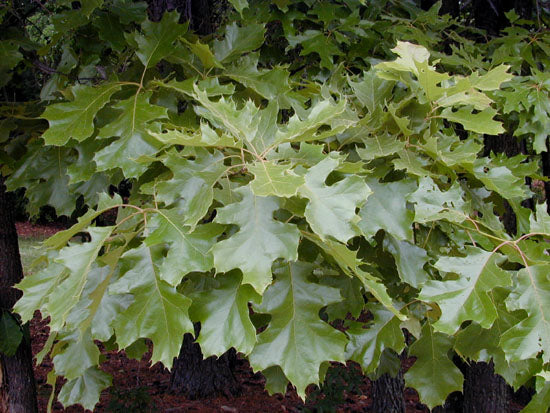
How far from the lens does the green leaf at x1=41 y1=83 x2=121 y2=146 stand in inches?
58.6

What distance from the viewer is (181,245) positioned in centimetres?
106

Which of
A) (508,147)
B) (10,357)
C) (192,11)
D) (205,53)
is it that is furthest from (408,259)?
(10,357)

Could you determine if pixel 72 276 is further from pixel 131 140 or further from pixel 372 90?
pixel 372 90

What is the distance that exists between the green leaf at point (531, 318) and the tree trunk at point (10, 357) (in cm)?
295

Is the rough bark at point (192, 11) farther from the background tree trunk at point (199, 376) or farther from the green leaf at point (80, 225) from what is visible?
the background tree trunk at point (199, 376)

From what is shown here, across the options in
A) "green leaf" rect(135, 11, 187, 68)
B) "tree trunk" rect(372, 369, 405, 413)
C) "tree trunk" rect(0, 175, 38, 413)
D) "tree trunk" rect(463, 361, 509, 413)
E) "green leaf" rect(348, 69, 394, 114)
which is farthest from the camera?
"tree trunk" rect(372, 369, 405, 413)

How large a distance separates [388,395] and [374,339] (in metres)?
3.06

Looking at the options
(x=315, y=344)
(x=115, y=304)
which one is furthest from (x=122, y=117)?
(x=315, y=344)

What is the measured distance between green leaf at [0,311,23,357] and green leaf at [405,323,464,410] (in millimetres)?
2437

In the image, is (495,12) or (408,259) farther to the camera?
(495,12)

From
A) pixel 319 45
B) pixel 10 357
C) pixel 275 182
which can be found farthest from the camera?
pixel 10 357

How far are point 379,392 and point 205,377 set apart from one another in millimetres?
1736

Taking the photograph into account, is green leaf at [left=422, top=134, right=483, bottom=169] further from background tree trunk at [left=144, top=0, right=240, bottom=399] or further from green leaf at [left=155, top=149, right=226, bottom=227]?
background tree trunk at [left=144, top=0, right=240, bottom=399]

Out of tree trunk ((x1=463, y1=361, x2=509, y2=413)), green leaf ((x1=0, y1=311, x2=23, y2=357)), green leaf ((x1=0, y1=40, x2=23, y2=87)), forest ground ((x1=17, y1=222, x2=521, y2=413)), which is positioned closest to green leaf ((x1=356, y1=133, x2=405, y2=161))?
green leaf ((x1=0, y1=40, x2=23, y2=87))
